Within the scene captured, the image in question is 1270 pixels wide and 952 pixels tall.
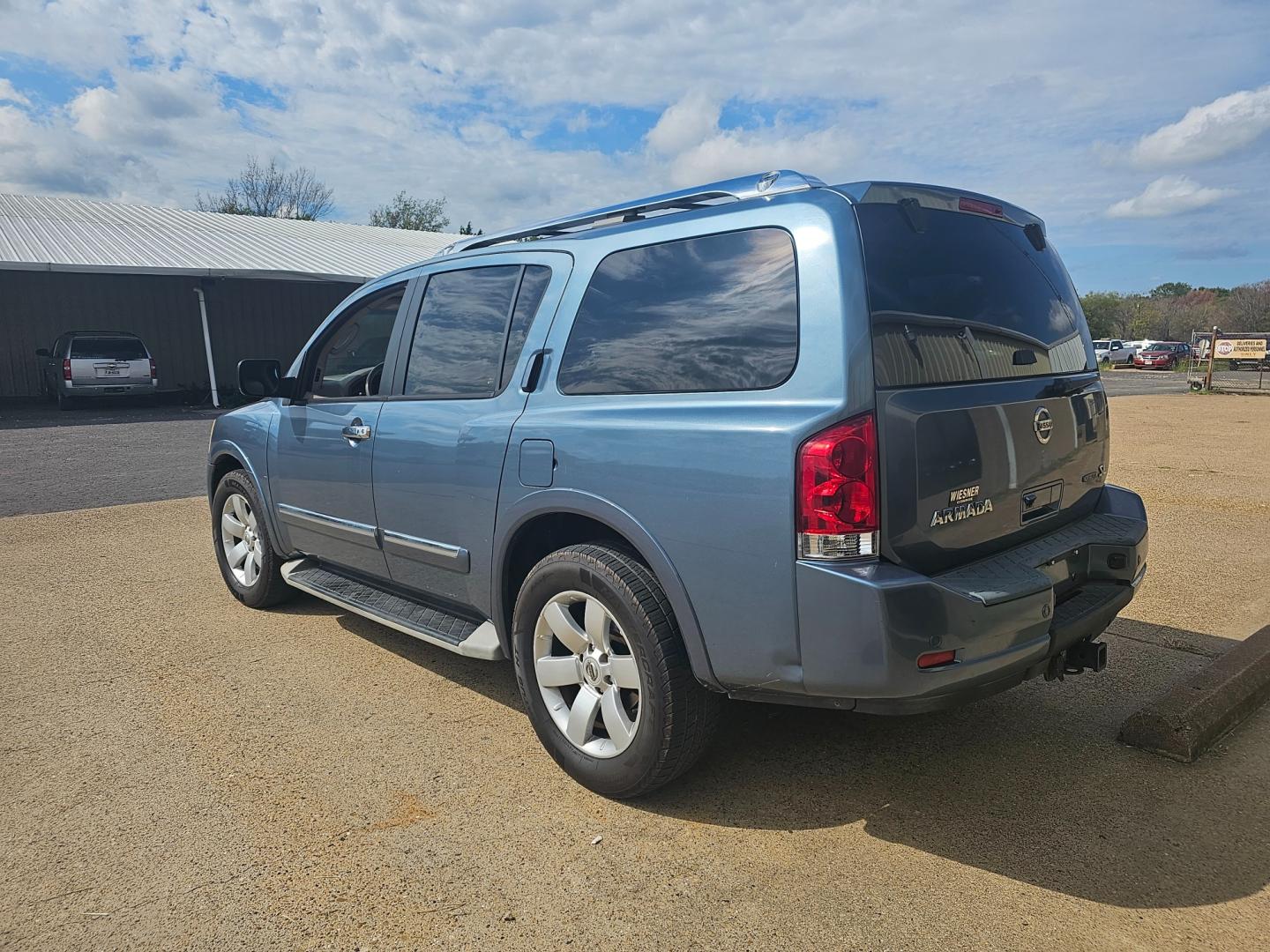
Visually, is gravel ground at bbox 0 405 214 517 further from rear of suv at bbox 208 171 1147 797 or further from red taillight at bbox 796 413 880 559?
red taillight at bbox 796 413 880 559

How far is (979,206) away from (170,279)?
24.1 metres

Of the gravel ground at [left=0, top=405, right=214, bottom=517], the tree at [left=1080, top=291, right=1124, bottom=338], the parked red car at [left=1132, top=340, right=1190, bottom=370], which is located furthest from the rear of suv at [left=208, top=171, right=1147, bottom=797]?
the tree at [left=1080, top=291, right=1124, bottom=338]

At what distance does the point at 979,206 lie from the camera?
3.20 metres

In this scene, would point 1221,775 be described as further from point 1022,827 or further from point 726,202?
point 726,202

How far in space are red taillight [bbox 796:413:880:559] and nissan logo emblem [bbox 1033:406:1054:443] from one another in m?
0.86

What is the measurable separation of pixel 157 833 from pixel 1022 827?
2.76m

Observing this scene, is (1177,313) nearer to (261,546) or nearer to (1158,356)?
(1158,356)

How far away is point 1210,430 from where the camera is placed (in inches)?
609

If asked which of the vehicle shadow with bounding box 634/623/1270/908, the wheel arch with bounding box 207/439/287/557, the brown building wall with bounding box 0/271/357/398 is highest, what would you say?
the brown building wall with bounding box 0/271/357/398

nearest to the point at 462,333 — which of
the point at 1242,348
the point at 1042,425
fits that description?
the point at 1042,425

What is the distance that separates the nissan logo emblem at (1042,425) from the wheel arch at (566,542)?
52.0 inches

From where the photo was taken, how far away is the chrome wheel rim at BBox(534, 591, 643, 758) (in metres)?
3.03

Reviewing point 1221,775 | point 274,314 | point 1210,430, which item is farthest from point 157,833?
point 274,314

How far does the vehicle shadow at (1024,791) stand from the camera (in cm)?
267
